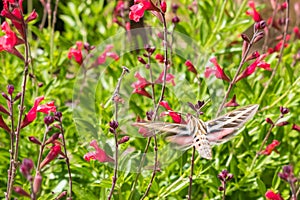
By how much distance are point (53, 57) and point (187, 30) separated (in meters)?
0.79

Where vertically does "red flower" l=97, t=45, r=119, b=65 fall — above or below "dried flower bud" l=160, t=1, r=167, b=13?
below

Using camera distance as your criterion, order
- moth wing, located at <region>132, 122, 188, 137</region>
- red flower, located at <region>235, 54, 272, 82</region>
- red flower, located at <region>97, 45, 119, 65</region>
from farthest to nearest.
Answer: red flower, located at <region>97, 45, 119, 65</region>
red flower, located at <region>235, 54, 272, 82</region>
moth wing, located at <region>132, 122, 188, 137</region>

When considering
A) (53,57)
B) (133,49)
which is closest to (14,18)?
(53,57)

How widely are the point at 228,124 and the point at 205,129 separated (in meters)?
0.07

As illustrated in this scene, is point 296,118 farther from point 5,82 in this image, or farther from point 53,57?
point 5,82

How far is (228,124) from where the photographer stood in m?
1.56

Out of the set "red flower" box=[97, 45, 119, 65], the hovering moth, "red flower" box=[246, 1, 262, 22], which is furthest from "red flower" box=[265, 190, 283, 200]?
"red flower" box=[97, 45, 119, 65]

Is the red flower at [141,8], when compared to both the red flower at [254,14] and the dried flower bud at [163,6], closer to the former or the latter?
the dried flower bud at [163,6]

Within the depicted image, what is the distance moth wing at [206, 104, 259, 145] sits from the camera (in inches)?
60.9

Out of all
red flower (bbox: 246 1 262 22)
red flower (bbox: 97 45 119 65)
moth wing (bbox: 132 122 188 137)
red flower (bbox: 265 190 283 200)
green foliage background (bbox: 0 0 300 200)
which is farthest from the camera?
red flower (bbox: 97 45 119 65)

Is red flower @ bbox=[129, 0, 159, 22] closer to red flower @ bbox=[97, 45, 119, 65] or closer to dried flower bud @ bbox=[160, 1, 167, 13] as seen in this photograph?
dried flower bud @ bbox=[160, 1, 167, 13]

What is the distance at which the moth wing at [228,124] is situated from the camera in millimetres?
1548

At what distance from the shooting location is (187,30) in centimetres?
313

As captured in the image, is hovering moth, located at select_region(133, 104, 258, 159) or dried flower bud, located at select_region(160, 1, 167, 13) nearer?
hovering moth, located at select_region(133, 104, 258, 159)
